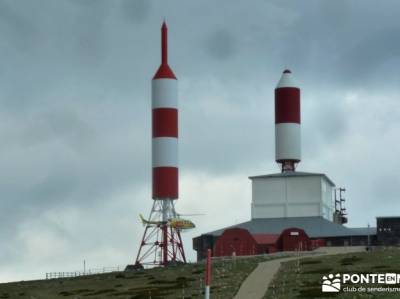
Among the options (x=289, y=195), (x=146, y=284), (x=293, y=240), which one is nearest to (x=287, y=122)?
(x=289, y=195)

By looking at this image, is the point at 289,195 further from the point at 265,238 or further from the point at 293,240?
the point at 293,240

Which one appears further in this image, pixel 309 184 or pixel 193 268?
pixel 309 184

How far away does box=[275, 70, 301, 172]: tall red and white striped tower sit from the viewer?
127 m

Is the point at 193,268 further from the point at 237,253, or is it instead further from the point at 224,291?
the point at 224,291

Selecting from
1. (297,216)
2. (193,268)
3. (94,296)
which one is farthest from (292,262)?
(297,216)

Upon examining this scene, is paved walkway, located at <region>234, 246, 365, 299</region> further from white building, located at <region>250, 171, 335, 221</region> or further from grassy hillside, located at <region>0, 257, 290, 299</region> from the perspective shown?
white building, located at <region>250, 171, 335, 221</region>

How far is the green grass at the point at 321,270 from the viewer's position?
66062 millimetres

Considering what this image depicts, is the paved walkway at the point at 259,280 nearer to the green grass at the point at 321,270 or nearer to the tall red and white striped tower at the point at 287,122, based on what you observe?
the green grass at the point at 321,270

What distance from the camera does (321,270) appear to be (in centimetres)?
8194

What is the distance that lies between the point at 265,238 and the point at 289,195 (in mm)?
12083

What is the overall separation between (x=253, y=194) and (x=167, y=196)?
17536 mm

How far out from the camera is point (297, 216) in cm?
12800

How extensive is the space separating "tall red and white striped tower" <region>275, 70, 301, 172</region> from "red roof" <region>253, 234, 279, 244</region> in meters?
12.7

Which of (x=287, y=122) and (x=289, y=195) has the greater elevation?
(x=287, y=122)
